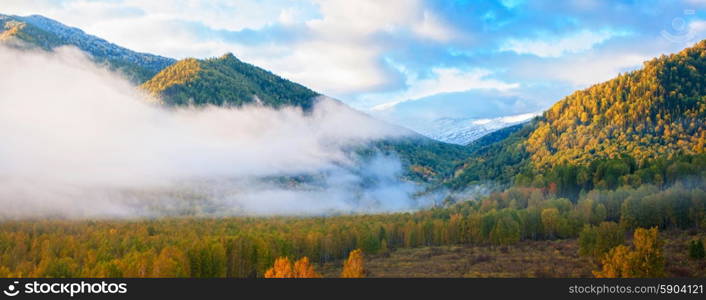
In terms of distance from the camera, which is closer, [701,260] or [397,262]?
[701,260]

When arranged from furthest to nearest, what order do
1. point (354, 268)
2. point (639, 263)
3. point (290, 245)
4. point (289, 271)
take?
1. point (290, 245)
2. point (354, 268)
3. point (289, 271)
4. point (639, 263)

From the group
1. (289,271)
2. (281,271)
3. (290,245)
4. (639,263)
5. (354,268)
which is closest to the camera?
(639,263)

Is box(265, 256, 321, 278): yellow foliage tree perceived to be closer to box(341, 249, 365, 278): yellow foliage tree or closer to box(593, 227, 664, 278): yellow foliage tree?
box(341, 249, 365, 278): yellow foliage tree

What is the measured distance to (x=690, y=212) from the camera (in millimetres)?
169750

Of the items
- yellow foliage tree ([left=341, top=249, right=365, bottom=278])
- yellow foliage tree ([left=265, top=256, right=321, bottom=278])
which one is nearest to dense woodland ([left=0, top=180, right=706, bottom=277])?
yellow foliage tree ([left=265, top=256, right=321, bottom=278])

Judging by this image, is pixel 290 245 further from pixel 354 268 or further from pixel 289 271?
pixel 289 271

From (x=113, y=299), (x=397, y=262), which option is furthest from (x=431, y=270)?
(x=113, y=299)

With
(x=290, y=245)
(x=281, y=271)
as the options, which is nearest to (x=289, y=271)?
(x=281, y=271)

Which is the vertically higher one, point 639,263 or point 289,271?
point 289,271

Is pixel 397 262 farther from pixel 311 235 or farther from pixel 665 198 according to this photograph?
pixel 665 198

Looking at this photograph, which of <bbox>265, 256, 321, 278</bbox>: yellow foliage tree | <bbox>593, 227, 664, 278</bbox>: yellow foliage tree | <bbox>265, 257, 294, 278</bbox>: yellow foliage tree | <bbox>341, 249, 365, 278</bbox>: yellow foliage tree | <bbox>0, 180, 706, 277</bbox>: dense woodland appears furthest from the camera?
<bbox>0, 180, 706, 277</bbox>: dense woodland

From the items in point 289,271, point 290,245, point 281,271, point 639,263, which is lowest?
point 639,263

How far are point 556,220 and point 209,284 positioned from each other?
14251 centimetres

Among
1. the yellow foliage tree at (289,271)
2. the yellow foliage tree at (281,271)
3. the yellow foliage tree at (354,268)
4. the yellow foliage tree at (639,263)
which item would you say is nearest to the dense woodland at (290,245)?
the yellow foliage tree at (281,271)
